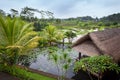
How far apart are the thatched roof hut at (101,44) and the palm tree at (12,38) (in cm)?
290

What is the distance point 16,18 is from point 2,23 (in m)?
0.62

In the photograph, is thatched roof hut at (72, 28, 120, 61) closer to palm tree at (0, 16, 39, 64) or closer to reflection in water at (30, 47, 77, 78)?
reflection in water at (30, 47, 77, 78)

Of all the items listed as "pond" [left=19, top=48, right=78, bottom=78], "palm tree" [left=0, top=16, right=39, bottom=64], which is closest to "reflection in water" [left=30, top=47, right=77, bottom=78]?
"pond" [left=19, top=48, right=78, bottom=78]

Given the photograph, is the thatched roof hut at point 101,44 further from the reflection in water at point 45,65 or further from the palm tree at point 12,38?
the palm tree at point 12,38

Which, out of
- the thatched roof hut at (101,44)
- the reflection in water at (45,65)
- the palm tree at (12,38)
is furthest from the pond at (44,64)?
the palm tree at (12,38)

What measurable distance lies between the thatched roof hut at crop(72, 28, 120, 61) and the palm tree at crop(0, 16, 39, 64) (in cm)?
290

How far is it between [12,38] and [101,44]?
Result: 13.1 ft

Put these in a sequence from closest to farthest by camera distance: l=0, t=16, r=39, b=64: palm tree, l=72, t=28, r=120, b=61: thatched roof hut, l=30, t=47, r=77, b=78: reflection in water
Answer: l=72, t=28, r=120, b=61: thatched roof hut, l=0, t=16, r=39, b=64: palm tree, l=30, t=47, r=77, b=78: reflection in water

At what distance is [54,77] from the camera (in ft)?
28.9

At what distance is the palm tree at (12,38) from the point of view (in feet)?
28.1

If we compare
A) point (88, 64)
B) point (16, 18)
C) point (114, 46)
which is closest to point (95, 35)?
point (114, 46)

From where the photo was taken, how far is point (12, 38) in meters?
8.66

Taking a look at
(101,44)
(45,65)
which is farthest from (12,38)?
(45,65)

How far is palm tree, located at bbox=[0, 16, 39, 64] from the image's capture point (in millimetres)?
8578
